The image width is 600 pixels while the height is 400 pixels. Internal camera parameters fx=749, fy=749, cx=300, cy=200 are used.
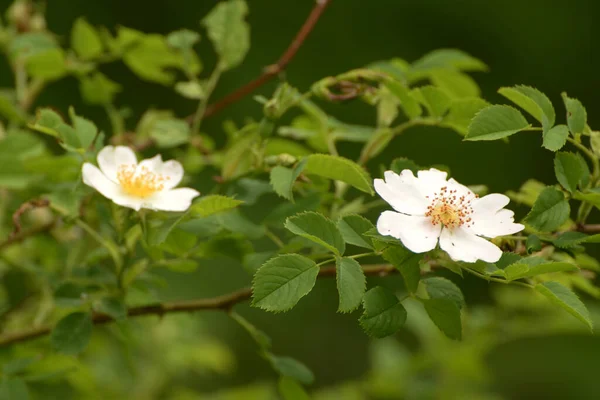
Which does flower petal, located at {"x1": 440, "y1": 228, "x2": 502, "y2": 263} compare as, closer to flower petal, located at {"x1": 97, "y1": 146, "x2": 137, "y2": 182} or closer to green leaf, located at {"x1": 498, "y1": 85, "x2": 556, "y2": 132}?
green leaf, located at {"x1": 498, "y1": 85, "x2": 556, "y2": 132}

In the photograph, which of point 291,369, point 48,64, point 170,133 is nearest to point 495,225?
point 291,369

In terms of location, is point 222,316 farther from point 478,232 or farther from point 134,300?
point 478,232

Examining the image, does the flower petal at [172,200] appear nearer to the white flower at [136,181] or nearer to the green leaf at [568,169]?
the white flower at [136,181]

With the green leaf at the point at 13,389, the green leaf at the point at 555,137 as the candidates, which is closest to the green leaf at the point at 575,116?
the green leaf at the point at 555,137

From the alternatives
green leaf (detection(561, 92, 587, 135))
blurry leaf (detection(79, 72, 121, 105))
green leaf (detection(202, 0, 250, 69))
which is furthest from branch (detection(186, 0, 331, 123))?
green leaf (detection(561, 92, 587, 135))

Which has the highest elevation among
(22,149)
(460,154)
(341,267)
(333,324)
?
(341,267)

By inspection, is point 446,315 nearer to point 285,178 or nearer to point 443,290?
point 443,290

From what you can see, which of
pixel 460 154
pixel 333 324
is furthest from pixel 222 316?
pixel 460 154

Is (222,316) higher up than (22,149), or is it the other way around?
(22,149)
